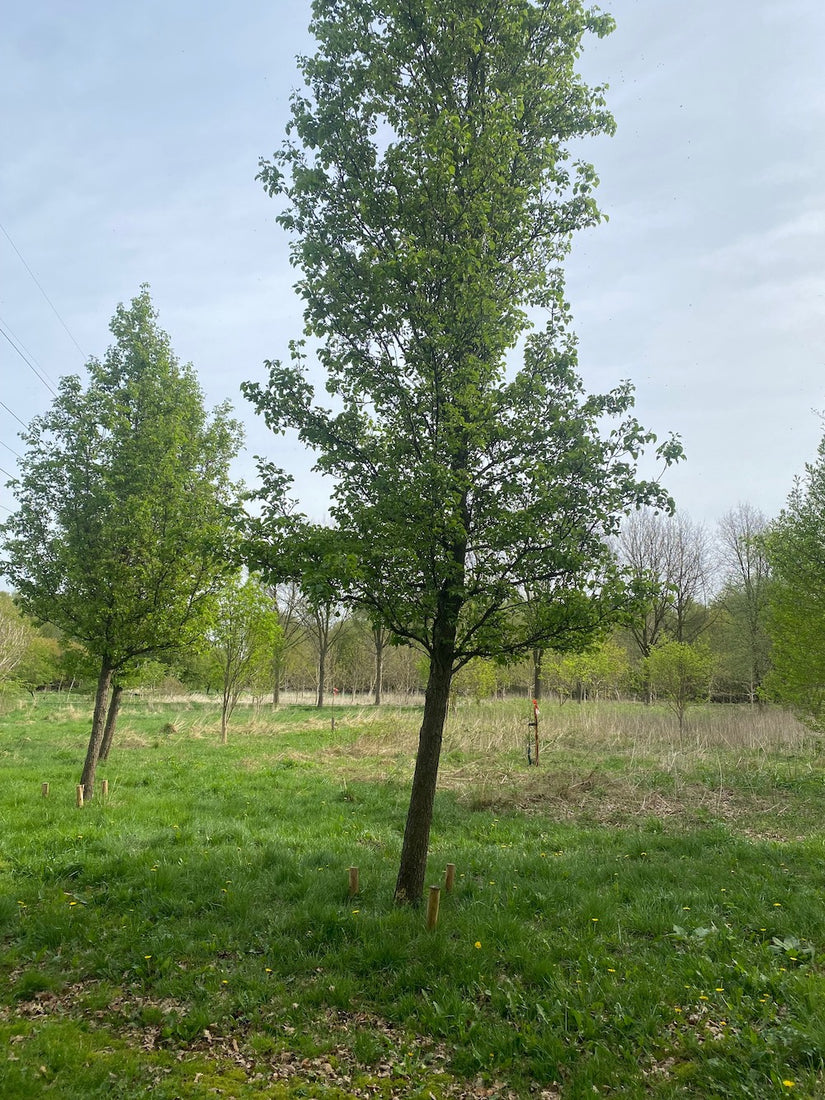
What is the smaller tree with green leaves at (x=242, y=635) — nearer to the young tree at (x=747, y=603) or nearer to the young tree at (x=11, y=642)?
the young tree at (x=11, y=642)

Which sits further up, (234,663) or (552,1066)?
(234,663)

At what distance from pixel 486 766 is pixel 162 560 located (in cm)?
905

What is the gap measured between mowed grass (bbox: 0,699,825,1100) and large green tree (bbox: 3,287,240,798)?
2918mm

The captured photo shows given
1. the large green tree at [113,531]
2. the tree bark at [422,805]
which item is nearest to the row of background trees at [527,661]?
the large green tree at [113,531]

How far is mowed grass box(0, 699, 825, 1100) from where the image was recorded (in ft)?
12.4

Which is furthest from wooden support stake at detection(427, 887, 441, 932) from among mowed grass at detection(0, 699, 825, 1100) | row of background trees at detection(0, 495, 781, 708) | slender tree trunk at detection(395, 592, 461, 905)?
row of background trees at detection(0, 495, 781, 708)

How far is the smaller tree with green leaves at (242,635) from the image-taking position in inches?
749

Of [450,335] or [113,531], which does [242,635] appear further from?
[450,335]

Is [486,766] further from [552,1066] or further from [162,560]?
[552,1066]

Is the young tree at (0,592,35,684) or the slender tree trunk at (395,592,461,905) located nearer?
the slender tree trunk at (395,592,461,905)

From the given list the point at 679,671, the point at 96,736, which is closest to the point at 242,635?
the point at 96,736

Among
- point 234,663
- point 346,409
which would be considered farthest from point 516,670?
point 346,409

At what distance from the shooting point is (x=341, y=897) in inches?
241

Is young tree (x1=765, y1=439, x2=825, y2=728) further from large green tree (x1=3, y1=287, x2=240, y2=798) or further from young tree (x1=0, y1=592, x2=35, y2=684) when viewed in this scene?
young tree (x1=0, y1=592, x2=35, y2=684)
